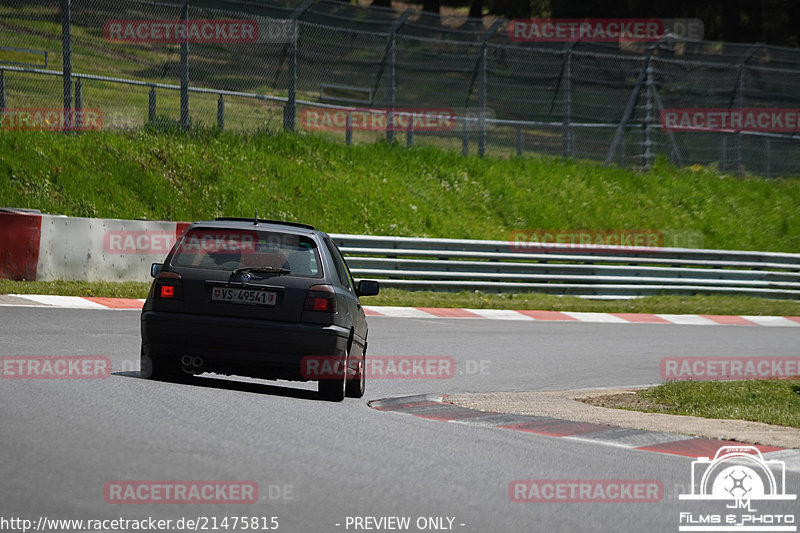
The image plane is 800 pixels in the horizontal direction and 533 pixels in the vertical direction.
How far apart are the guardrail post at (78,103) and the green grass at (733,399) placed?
12.9m

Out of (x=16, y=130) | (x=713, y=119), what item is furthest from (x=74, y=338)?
(x=713, y=119)

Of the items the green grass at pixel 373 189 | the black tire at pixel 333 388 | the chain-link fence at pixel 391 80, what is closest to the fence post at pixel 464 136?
the chain-link fence at pixel 391 80

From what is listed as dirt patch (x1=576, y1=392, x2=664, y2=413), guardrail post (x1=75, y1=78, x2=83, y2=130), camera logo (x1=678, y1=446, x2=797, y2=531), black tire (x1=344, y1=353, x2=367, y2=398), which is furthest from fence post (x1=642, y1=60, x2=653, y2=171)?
camera logo (x1=678, y1=446, x2=797, y2=531)

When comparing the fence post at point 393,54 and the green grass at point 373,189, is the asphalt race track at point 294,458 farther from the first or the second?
the fence post at point 393,54

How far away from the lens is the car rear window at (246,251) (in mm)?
9172

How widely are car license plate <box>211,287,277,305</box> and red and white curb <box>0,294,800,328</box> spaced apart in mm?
6977

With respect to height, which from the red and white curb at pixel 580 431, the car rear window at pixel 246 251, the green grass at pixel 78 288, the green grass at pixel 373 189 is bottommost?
the red and white curb at pixel 580 431

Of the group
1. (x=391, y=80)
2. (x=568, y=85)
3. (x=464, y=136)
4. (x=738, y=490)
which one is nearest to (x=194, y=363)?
(x=738, y=490)

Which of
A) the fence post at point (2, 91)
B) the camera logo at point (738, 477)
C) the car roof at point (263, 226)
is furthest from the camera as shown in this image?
the fence post at point (2, 91)

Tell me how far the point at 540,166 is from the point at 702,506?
76.6ft

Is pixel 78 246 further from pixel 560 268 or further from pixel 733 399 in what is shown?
pixel 733 399

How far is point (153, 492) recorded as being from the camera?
549 cm

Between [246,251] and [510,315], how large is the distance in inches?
423

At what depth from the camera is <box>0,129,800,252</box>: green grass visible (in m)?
21.1
